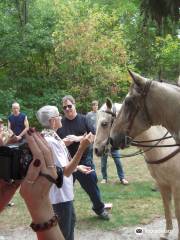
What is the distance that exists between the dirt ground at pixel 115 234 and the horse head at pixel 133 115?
71.5 inches

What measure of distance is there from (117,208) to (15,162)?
19.0 ft

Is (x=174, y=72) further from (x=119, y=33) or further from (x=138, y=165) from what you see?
(x=138, y=165)

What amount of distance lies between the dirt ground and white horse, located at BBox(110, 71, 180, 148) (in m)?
2.07

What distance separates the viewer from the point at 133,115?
395 cm

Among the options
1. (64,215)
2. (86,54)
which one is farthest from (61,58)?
(64,215)

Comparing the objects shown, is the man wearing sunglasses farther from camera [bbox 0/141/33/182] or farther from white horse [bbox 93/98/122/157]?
camera [bbox 0/141/33/182]

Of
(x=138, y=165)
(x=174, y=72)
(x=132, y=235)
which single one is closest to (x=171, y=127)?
(x=132, y=235)

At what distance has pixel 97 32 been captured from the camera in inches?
766

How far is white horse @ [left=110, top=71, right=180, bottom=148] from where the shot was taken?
11.8 feet

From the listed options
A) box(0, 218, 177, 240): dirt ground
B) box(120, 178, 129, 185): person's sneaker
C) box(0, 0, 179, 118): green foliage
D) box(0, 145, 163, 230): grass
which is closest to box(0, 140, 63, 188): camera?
box(0, 218, 177, 240): dirt ground

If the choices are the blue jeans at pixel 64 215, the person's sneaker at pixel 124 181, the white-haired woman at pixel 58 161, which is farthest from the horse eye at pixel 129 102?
the person's sneaker at pixel 124 181

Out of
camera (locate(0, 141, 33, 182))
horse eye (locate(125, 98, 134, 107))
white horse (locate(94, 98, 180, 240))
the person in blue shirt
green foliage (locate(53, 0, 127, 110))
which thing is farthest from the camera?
green foliage (locate(53, 0, 127, 110))

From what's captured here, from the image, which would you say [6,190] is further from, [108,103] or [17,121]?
[17,121]

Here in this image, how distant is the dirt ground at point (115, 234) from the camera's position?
218 inches
